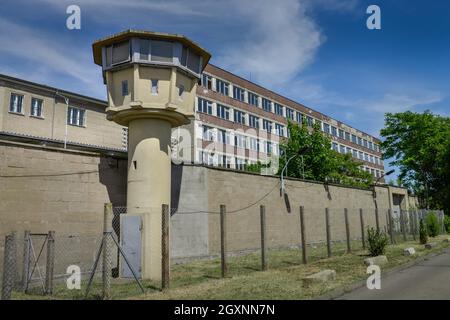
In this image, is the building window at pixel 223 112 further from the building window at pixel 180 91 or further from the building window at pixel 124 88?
the building window at pixel 124 88

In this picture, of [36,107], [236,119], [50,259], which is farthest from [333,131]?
[50,259]

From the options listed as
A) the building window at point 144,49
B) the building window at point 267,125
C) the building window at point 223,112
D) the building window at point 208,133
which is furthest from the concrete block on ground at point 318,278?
the building window at point 267,125

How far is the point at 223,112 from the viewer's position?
166 ft

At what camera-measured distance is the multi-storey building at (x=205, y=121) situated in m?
31.7

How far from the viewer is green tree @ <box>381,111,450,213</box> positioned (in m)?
46.0

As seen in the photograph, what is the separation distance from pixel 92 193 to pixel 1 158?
133 inches

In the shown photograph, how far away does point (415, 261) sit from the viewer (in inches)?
655

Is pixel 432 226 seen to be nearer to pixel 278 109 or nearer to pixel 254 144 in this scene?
pixel 254 144

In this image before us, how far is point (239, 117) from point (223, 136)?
502cm

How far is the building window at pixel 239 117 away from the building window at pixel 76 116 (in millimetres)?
21828

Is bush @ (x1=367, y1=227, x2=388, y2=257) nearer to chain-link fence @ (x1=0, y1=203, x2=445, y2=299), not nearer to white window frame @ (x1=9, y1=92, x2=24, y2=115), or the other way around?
chain-link fence @ (x1=0, y1=203, x2=445, y2=299)

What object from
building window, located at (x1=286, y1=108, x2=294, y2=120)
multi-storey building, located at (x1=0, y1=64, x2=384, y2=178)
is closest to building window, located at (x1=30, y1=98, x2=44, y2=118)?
multi-storey building, located at (x1=0, y1=64, x2=384, y2=178)

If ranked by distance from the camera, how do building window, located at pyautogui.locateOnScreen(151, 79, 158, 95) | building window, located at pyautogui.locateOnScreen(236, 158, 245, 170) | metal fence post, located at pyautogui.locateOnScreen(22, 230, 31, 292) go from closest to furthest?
metal fence post, located at pyautogui.locateOnScreen(22, 230, 31, 292)
building window, located at pyautogui.locateOnScreen(151, 79, 158, 95)
building window, located at pyautogui.locateOnScreen(236, 158, 245, 170)
